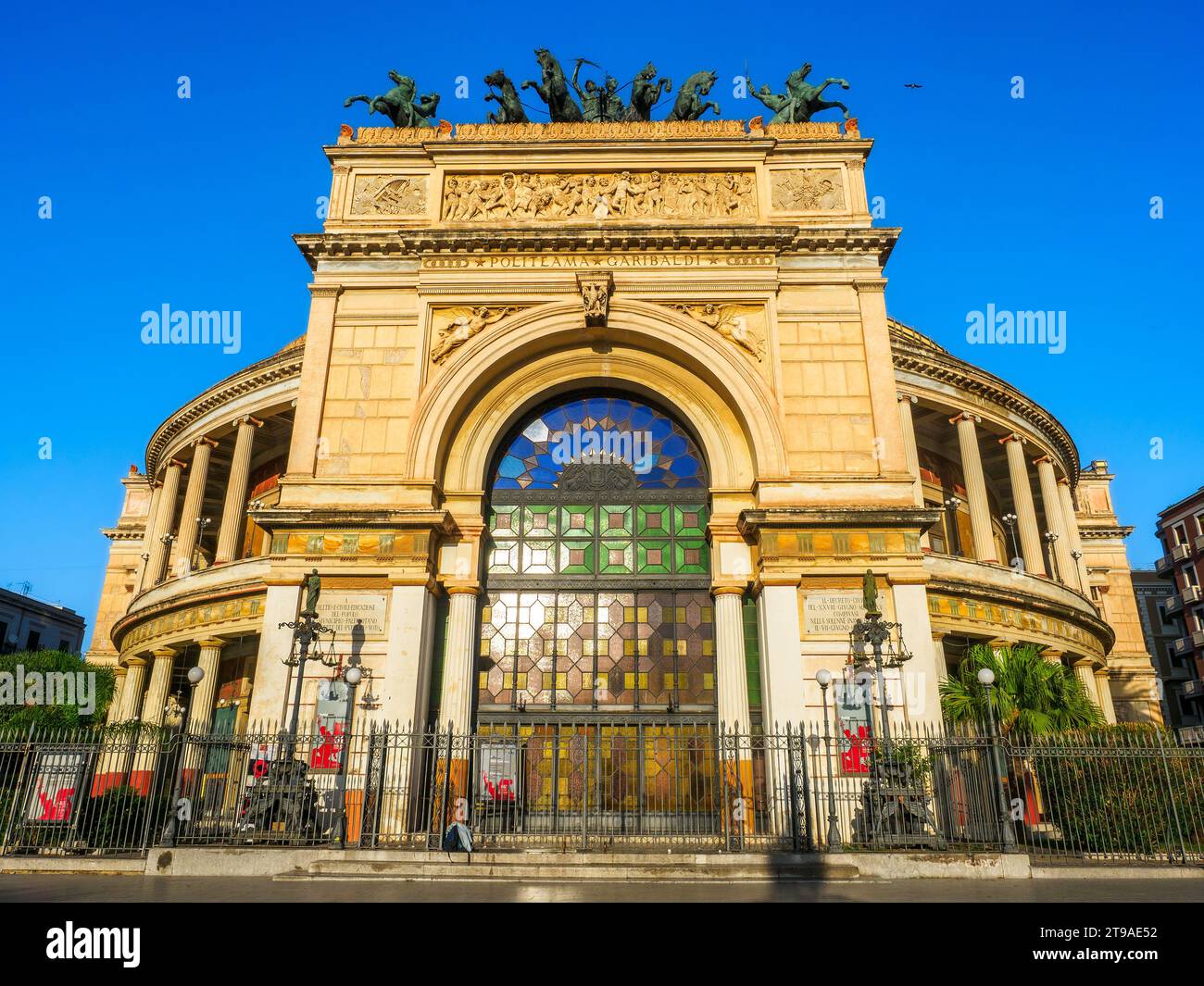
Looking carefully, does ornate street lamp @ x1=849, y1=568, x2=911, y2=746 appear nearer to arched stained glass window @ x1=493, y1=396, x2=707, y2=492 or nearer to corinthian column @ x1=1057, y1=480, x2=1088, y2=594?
arched stained glass window @ x1=493, y1=396, x2=707, y2=492

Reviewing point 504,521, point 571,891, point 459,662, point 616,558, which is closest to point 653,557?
point 616,558

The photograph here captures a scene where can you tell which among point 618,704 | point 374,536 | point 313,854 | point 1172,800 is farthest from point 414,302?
point 1172,800

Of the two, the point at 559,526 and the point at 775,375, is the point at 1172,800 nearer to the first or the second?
the point at 775,375

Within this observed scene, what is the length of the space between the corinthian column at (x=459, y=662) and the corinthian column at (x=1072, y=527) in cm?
2587

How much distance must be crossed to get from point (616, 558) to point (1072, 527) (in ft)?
80.4

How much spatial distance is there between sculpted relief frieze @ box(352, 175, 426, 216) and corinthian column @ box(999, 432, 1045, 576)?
24.4 meters

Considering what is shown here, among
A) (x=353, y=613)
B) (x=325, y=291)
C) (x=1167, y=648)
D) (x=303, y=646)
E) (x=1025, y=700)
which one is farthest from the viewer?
(x=1167, y=648)

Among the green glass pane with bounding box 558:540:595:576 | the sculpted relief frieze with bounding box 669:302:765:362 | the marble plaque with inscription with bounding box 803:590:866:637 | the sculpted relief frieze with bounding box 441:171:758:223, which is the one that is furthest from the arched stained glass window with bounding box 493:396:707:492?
the sculpted relief frieze with bounding box 441:171:758:223

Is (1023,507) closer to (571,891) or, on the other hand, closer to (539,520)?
(539,520)

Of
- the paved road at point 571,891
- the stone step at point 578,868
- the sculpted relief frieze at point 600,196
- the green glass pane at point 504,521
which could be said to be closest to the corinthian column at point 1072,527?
the sculpted relief frieze at point 600,196

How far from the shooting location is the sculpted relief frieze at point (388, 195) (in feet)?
76.7

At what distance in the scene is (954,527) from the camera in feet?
110

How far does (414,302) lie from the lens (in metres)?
22.5

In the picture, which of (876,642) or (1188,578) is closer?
(876,642)
